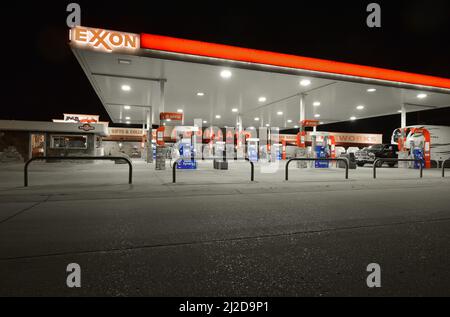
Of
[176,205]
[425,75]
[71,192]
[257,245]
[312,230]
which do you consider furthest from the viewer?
[425,75]

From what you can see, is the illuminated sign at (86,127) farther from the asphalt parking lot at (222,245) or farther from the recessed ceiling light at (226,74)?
the asphalt parking lot at (222,245)

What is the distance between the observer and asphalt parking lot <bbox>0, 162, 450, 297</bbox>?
223 cm

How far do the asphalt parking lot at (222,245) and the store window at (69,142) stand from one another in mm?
18571

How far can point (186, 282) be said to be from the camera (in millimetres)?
2270

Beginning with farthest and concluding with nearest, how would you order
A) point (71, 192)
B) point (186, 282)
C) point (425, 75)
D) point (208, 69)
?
point (425, 75) < point (208, 69) < point (71, 192) < point (186, 282)

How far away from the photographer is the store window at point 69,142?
910 inches

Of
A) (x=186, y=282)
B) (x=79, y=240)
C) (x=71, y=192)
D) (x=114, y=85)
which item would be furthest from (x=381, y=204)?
(x=114, y=85)

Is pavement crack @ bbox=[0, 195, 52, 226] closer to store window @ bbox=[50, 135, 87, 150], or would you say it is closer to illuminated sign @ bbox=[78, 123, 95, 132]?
illuminated sign @ bbox=[78, 123, 95, 132]

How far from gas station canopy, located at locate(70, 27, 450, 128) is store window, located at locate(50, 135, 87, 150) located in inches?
148

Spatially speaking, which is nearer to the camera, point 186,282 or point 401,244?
point 186,282

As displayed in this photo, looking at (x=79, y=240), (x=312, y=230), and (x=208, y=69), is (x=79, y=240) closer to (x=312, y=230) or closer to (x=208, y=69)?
(x=312, y=230)

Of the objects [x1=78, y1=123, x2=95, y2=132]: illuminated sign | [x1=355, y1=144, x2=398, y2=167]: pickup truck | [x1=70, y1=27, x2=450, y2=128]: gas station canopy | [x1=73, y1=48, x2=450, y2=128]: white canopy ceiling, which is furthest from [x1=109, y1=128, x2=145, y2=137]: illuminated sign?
[x1=355, y1=144, x2=398, y2=167]: pickup truck

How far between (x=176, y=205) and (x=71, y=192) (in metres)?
2.96

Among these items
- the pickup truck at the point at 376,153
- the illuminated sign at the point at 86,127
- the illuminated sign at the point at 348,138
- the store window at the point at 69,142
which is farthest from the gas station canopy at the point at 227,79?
the illuminated sign at the point at 348,138
